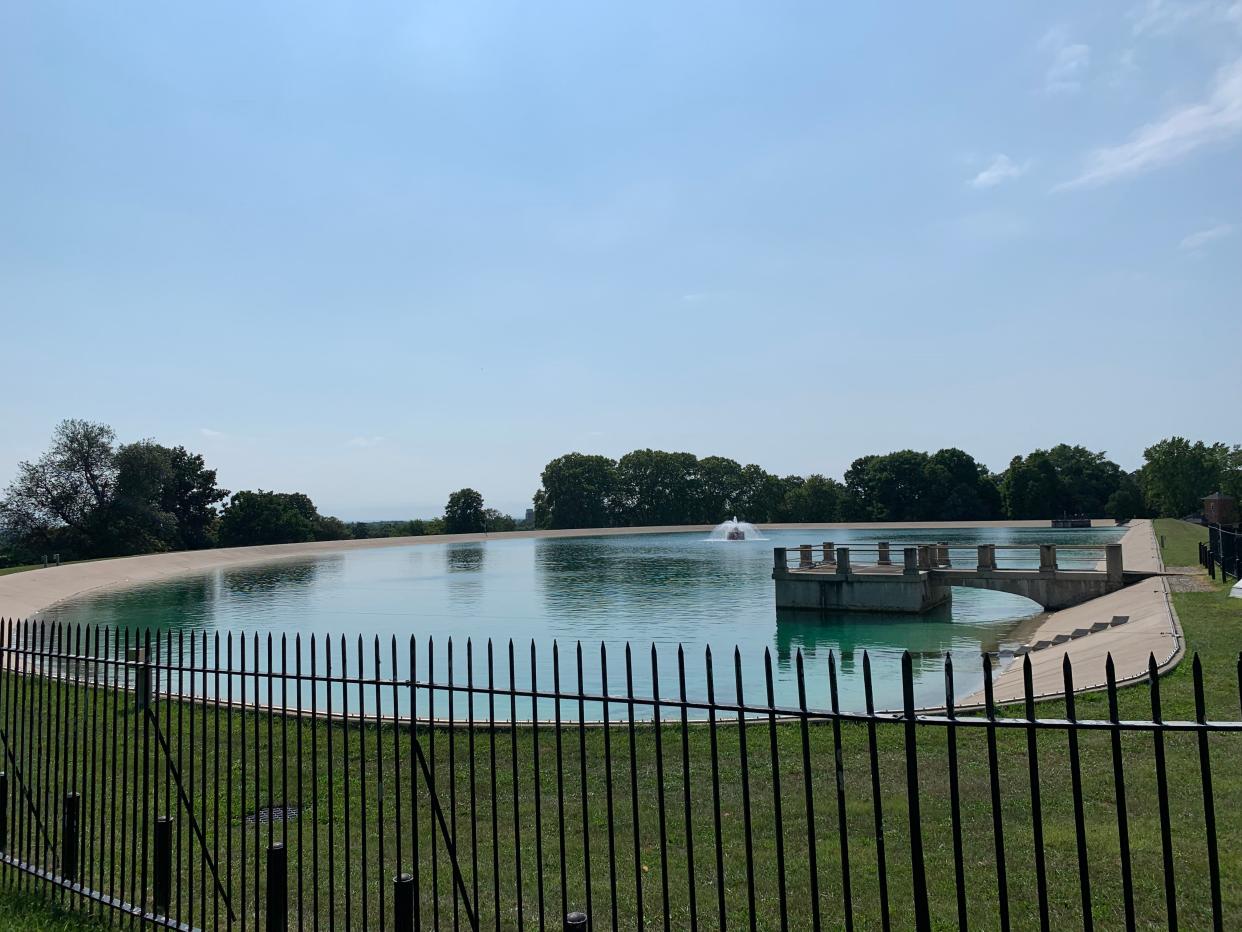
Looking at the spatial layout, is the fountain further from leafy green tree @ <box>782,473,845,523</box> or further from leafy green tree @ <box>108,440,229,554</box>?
leafy green tree @ <box>108,440,229,554</box>

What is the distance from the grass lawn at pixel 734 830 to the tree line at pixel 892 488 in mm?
73827

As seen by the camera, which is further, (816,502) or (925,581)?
(816,502)

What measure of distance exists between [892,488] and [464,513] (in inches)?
1857

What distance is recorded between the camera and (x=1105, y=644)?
1515cm

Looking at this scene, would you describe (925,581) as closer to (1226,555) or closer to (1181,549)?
(1226,555)

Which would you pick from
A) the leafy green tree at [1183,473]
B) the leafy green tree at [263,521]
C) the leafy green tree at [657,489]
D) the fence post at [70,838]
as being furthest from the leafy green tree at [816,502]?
the fence post at [70,838]

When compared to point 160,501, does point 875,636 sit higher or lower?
lower

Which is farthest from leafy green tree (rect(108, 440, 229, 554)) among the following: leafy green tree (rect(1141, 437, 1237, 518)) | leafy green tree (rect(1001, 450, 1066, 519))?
leafy green tree (rect(1141, 437, 1237, 518))

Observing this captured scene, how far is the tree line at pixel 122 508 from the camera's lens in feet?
178

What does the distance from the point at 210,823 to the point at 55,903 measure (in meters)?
1.55

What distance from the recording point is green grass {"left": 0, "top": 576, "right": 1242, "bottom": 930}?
505cm

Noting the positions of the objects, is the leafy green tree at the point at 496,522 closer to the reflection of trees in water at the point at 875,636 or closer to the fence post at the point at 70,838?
the reflection of trees in water at the point at 875,636

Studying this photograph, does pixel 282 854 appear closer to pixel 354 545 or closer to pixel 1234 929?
pixel 1234 929

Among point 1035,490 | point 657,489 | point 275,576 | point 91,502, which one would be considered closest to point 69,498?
point 91,502
